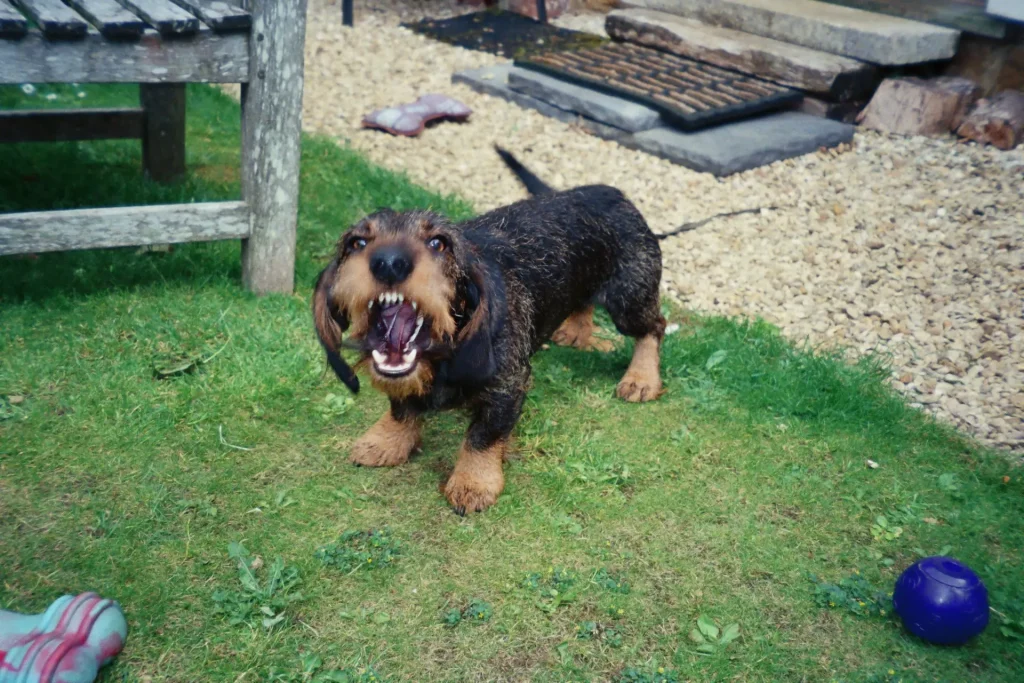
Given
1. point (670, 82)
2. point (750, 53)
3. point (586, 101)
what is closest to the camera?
point (586, 101)

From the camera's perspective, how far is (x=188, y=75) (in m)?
4.56

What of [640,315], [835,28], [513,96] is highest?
[835,28]

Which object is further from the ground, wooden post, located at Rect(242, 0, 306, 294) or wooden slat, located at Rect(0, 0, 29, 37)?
wooden slat, located at Rect(0, 0, 29, 37)

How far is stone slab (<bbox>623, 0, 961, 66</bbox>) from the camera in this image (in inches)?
320

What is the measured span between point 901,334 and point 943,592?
2.70 m

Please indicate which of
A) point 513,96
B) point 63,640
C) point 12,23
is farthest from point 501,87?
point 63,640

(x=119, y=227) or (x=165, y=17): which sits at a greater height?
(x=165, y=17)

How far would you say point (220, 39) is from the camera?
15.0 feet

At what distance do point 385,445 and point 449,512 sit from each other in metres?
0.47

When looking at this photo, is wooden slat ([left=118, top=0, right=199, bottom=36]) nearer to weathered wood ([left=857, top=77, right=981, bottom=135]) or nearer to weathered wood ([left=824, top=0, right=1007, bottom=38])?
weathered wood ([left=857, top=77, right=981, bottom=135])

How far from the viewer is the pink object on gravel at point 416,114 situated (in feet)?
26.4

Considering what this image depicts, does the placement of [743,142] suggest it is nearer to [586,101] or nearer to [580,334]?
[586,101]

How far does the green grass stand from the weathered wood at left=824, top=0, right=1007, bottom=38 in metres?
4.70

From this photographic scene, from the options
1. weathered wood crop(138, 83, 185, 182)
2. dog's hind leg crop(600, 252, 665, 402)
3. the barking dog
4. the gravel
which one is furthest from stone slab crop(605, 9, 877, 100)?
weathered wood crop(138, 83, 185, 182)
